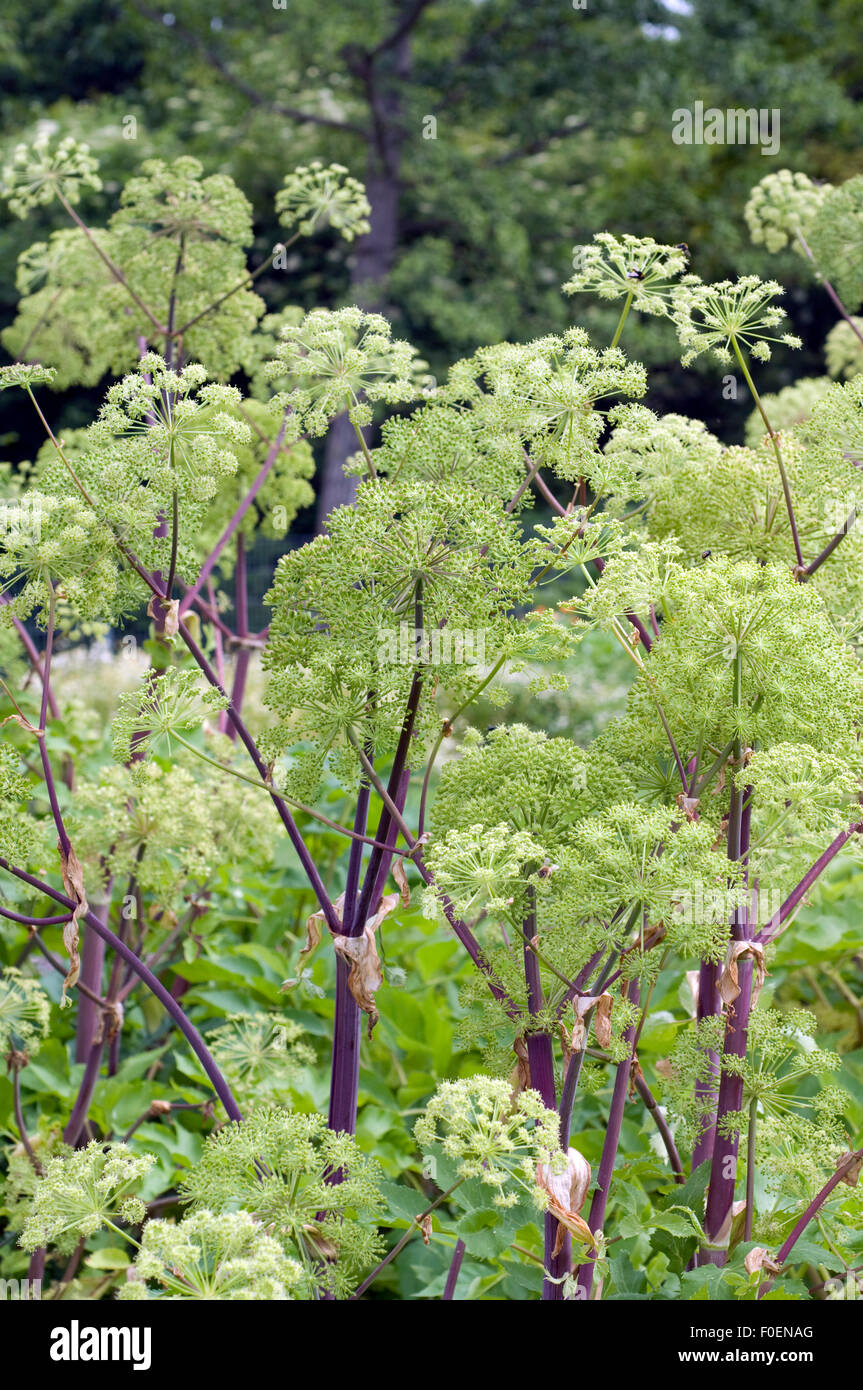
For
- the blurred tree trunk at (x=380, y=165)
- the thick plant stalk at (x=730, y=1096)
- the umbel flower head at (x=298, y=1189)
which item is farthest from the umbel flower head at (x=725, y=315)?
the blurred tree trunk at (x=380, y=165)

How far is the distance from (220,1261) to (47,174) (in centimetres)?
277

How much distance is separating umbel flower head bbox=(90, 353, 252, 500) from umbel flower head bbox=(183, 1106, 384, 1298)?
0.94 metres

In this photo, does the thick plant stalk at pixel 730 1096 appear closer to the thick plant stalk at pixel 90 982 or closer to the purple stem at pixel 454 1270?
the purple stem at pixel 454 1270

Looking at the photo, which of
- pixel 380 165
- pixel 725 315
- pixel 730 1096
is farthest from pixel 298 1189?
pixel 380 165

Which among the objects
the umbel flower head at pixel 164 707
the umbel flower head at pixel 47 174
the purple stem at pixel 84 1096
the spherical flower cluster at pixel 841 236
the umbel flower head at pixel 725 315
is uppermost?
the umbel flower head at pixel 47 174

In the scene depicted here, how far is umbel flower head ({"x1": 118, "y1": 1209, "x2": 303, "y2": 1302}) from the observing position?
51.4 inches

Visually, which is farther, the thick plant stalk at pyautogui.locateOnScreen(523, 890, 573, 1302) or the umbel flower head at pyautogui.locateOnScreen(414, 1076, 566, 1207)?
the thick plant stalk at pyautogui.locateOnScreen(523, 890, 573, 1302)

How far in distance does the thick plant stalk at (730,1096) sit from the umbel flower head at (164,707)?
2.69 feet

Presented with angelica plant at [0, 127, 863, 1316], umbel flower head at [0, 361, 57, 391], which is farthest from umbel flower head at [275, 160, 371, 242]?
umbel flower head at [0, 361, 57, 391]

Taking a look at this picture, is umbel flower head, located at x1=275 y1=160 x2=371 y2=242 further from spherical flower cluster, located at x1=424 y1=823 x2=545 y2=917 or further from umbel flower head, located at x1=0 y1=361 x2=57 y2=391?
spherical flower cluster, located at x1=424 y1=823 x2=545 y2=917

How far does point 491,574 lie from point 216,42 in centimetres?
1721

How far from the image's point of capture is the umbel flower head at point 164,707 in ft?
5.37

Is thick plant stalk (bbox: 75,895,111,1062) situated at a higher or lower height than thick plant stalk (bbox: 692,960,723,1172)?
lower

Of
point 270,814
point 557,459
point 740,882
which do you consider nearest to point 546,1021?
point 740,882
